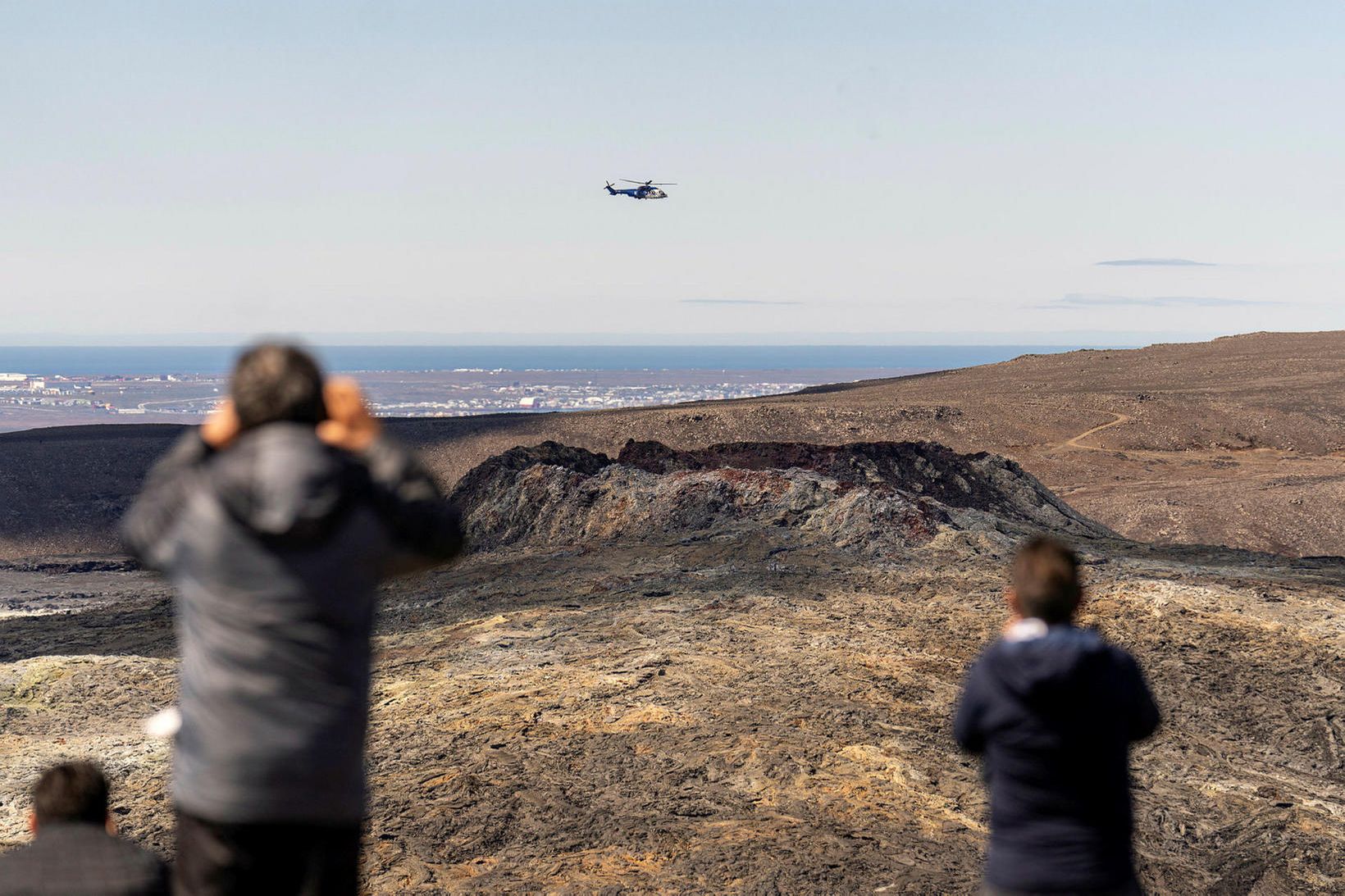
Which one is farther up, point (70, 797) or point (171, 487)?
point (171, 487)

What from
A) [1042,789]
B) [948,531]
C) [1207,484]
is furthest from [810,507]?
[1207,484]

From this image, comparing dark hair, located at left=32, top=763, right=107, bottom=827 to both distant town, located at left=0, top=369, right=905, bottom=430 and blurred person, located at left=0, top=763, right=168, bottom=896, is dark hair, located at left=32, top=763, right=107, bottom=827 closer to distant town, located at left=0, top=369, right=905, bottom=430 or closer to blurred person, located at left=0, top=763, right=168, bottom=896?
blurred person, located at left=0, top=763, right=168, bottom=896

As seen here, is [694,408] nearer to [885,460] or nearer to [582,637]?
[885,460]

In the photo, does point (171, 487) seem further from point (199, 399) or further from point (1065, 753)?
point (199, 399)

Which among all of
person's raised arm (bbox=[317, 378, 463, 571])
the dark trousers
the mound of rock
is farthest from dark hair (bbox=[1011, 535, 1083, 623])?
the mound of rock

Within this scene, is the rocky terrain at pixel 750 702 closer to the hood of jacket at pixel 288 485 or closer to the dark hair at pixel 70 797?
the dark hair at pixel 70 797

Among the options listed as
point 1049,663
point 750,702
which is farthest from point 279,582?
point 750,702
